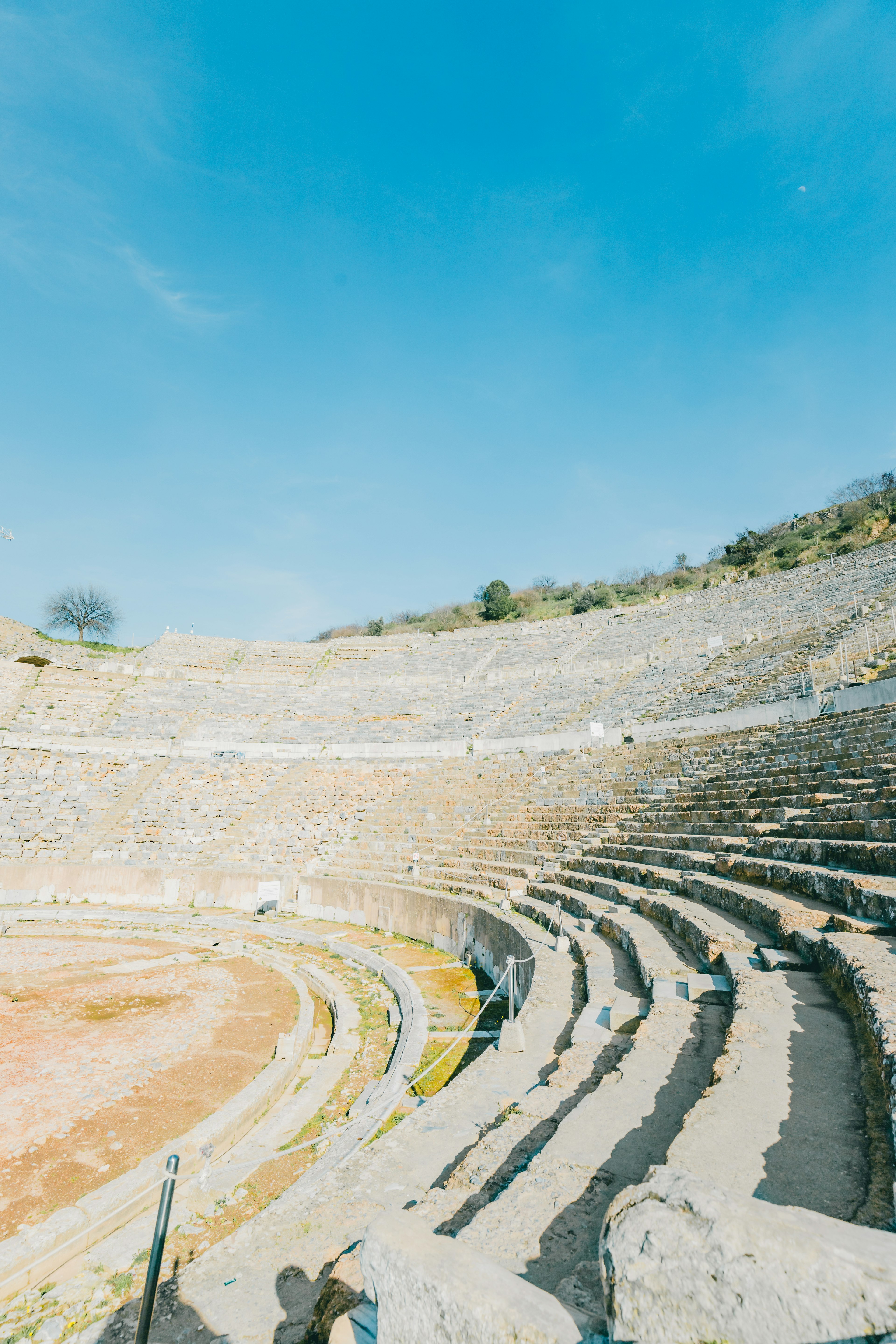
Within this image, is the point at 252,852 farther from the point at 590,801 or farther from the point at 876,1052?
the point at 876,1052

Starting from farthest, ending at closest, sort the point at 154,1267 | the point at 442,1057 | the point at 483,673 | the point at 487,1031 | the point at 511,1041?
the point at 483,673
the point at 487,1031
the point at 442,1057
the point at 511,1041
the point at 154,1267

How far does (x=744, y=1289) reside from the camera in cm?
132

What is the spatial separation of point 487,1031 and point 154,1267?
6.60m

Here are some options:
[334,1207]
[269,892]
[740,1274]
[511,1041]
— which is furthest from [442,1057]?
[269,892]

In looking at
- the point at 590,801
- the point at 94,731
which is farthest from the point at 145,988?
the point at 94,731

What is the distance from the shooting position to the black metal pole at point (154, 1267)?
202 centimetres

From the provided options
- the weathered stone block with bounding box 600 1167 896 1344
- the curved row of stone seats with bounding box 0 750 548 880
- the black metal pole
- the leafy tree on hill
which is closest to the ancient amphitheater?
the weathered stone block with bounding box 600 1167 896 1344

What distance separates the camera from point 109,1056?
7230 mm

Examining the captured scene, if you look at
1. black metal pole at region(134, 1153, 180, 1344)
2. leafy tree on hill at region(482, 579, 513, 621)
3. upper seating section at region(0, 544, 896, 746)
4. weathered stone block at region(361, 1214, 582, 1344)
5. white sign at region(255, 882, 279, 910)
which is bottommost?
white sign at region(255, 882, 279, 910)

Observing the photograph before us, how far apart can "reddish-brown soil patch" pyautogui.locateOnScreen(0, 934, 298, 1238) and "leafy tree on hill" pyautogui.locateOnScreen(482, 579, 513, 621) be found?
38.8 m

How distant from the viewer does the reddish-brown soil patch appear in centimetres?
518

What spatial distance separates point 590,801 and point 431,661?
20.8m

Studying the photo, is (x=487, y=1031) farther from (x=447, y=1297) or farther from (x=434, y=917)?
(x=447, y=1297)

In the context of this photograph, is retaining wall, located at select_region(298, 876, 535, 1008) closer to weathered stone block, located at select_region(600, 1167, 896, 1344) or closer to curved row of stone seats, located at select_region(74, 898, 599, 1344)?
curved row of stone seats, located at select_region(74, 898, 599, 1344)
